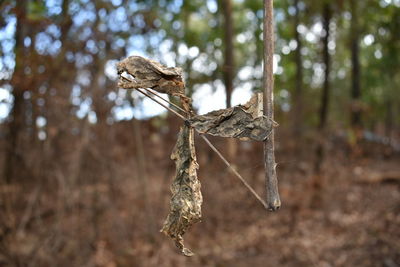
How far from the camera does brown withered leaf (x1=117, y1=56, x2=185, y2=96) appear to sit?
1270 millimetres

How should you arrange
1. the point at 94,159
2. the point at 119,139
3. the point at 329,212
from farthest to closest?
1. the point at 329,212
2. the point at 119,139
3. the point at 94,159

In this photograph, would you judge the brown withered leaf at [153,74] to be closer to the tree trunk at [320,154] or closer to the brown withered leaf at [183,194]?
the brown withered leaf at [183,194]

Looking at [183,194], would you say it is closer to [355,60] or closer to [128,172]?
[128,172]

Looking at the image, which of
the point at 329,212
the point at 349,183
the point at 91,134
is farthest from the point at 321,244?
the point at 91,134

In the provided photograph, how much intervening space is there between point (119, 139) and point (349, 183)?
5034 millimetres

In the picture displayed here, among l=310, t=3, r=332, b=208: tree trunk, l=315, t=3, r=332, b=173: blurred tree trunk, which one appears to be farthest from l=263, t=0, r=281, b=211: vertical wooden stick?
l=310, t=3, r=332, b=208: tree trunk

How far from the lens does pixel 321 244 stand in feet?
19.8

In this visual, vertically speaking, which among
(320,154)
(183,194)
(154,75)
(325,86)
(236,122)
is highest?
(154,75)

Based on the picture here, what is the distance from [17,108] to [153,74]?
3.66 metres

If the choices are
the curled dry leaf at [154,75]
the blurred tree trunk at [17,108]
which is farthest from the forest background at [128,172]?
the curled dry leaf at [154,75]

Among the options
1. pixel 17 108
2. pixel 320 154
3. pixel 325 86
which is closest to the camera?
pixel 17 108

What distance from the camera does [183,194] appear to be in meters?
1.29

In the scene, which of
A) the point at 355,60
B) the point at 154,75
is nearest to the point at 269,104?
the point at 154,75

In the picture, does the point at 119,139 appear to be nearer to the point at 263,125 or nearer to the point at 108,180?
the point at 108,180
